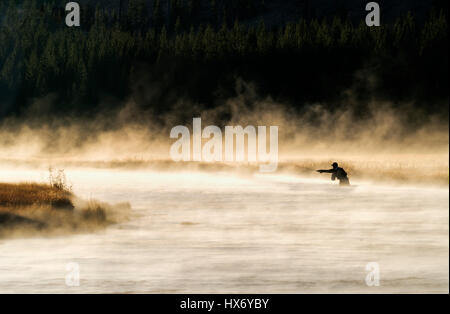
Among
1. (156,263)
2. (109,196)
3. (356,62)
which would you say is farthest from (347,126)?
(156,263)

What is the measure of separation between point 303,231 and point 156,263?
661 cm

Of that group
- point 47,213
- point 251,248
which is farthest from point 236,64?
point 251,248

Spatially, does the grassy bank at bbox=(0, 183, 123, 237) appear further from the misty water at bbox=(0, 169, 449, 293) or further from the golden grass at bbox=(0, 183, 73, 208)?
the misty water at bbox=(0, 169, 449, 293)

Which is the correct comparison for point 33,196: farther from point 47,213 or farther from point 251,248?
point 251,248

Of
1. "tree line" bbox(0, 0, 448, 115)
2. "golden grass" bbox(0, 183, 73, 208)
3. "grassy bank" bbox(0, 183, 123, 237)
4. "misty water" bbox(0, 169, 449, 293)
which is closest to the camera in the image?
"misty water" bbox(0, 169, 449, 293)

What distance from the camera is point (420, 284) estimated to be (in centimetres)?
1487

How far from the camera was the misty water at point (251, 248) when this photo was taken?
1502 cm

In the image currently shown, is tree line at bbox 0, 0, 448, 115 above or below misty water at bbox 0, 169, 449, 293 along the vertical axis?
above

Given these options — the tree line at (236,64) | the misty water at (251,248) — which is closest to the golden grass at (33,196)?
the misty water at (251,248)

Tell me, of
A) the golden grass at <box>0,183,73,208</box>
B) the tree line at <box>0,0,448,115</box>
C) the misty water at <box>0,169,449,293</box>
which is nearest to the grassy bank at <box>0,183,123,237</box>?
the golden grass at <box>0,183,73,208</box>

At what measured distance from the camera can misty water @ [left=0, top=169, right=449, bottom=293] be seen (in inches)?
591

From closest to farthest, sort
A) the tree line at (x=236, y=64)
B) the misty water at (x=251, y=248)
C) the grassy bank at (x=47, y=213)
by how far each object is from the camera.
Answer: the misty water at (x=251, y=248)
the grassy bank at (x=47, y=213)
the tree line at (x=236, y=64)

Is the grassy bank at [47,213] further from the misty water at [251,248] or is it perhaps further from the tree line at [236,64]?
the tree line at [236,64]

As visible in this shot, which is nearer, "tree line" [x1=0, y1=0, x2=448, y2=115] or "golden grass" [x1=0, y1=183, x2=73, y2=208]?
"golden grass" [x1=0, y1=183, x2=73, y2=208]
